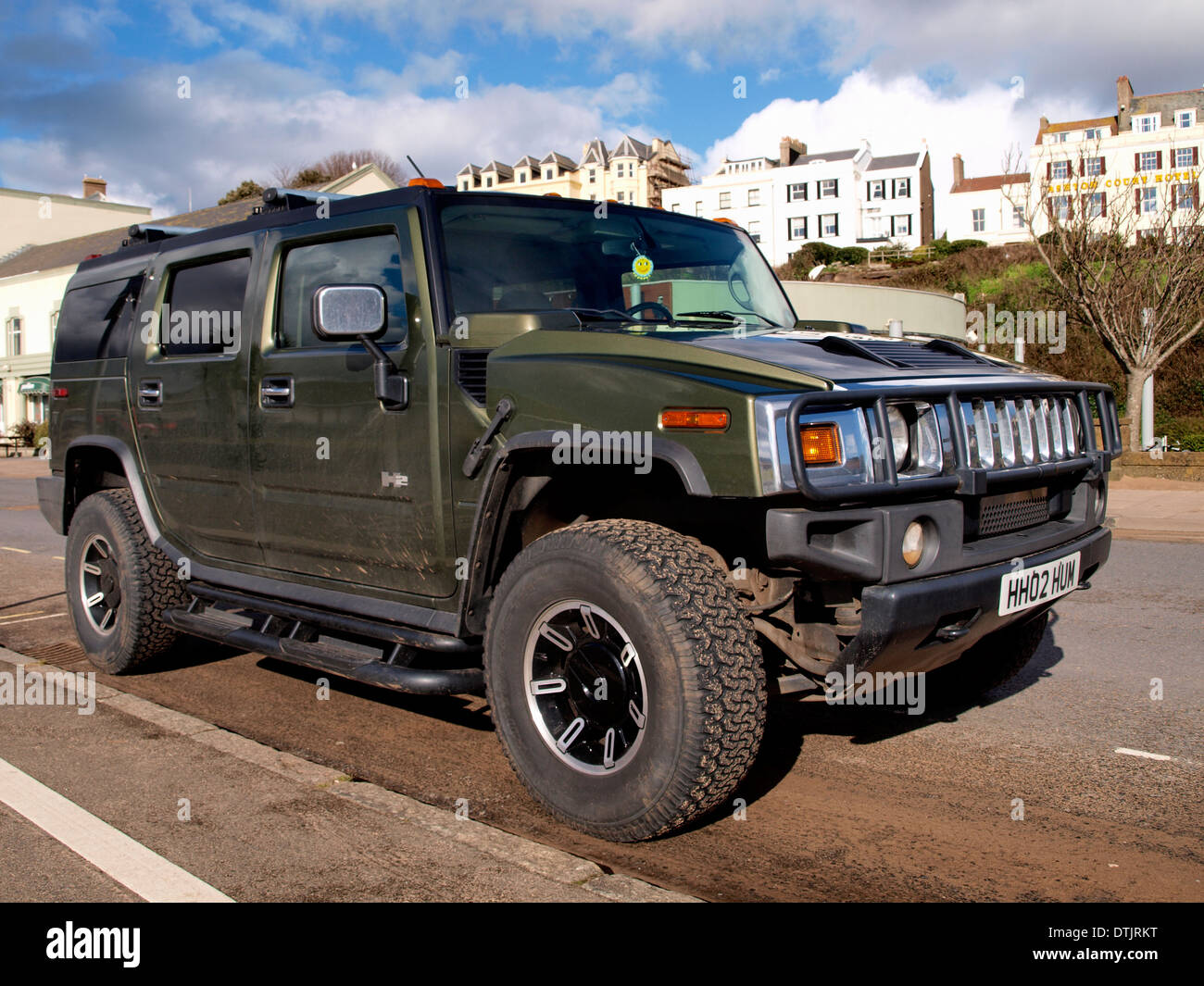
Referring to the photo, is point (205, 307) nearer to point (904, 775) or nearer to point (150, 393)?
point (150, 393)

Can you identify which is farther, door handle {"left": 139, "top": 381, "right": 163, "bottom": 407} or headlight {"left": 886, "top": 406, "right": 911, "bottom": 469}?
door handle {"left": 139, "top": 381, "right": 163, "bottom": 407}

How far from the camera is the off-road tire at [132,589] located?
17.1 ft

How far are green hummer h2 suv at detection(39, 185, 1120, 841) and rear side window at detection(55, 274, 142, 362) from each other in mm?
438

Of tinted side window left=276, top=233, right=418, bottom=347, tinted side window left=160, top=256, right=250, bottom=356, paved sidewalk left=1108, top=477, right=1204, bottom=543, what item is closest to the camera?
tinted side window left=276, top=233, right=418, bottom=347

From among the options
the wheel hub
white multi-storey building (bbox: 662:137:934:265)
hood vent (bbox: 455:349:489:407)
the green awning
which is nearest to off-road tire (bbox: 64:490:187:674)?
hood vent (bbox: 455:349:489:407)

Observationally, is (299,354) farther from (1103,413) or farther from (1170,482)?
(1170,482)

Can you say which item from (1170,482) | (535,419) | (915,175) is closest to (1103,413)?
(535,419)

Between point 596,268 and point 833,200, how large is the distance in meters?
66.7

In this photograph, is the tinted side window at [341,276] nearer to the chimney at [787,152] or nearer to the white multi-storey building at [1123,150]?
the white multi-storey building at [1123,150]

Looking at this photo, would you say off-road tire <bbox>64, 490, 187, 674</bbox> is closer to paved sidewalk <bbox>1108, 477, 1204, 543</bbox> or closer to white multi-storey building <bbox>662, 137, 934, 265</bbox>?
paved sidewalk <bbox>1108, 477, 1204, 543</bbox>

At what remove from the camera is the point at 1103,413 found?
4.05 metres

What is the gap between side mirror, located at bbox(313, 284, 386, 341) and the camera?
3.63 m

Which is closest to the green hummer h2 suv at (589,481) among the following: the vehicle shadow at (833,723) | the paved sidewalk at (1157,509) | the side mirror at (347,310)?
the side mirror at (347,310)

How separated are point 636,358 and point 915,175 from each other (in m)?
68.6
